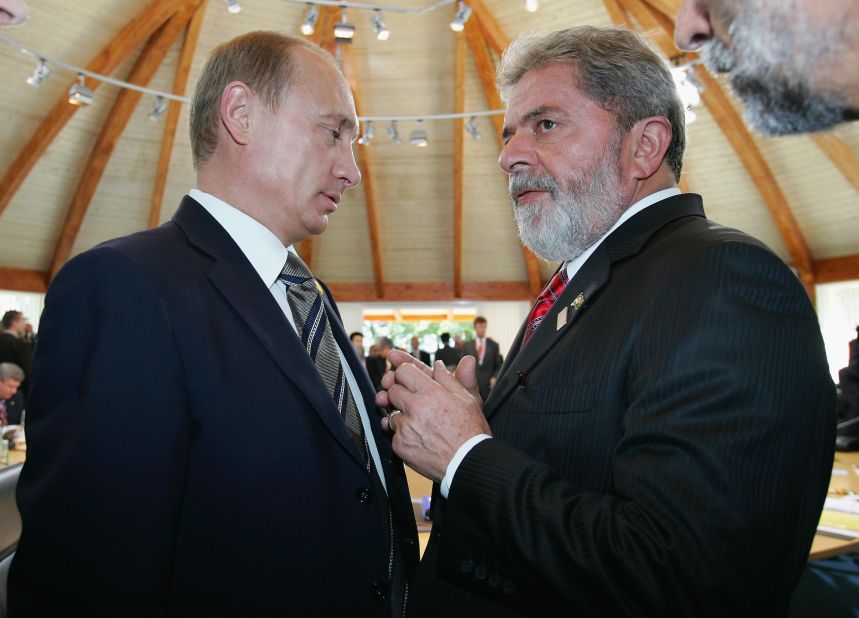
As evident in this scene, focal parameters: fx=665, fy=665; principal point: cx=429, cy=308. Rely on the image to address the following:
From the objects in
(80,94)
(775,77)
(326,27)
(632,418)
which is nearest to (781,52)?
(775,77)

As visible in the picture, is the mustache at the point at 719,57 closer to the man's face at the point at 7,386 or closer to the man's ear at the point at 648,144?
the man's ear at the point at 648,144

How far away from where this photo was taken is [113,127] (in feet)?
38.8

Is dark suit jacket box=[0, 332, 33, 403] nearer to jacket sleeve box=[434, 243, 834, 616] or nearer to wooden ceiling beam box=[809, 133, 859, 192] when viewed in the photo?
jacket sleeve box=[434, 243, 834, 616]

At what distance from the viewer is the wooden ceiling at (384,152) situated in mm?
10062

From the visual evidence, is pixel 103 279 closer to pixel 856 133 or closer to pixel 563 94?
pixel 563 94

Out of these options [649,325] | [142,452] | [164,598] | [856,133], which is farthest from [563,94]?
[856,133]

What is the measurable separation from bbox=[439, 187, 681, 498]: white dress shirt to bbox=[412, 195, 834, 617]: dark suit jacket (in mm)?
41

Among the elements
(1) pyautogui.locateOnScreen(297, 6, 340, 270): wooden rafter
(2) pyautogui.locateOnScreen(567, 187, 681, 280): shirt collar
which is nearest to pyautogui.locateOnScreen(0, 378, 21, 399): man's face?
(2) pyautogui.locateOnScreen(567, 187, 681, 280): shirt collar

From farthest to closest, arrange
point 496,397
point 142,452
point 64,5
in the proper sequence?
1. point 64,5
2. point 496,397
3. point 142,452

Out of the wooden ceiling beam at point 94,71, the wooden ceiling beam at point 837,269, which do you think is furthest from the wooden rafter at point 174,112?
the wooden ceiling beam at point 837,269

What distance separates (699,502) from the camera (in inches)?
45.8

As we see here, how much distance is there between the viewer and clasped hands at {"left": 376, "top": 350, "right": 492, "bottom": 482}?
1.51 meters

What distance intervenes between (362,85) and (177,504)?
463 inches

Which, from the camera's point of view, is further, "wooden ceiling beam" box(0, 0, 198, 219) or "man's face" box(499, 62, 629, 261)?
"wooden ceiling beam" box(0, 0, 198, 219)
